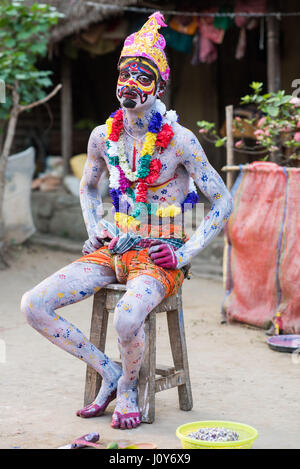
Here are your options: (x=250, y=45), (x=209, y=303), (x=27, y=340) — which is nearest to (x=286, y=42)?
(x=250, y=45)

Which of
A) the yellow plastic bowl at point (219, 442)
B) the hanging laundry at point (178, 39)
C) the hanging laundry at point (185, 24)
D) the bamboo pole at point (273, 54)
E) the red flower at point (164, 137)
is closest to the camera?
the yellow plastic bowl at point (219, 442)

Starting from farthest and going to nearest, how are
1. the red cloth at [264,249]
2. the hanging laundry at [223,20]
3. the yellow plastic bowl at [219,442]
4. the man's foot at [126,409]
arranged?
1. the hanging laundry at [223,20]
2. the red cloth at [264,249]
3. the man's foot at [126,409]
4. the yellow plastic bowl at [219,442]

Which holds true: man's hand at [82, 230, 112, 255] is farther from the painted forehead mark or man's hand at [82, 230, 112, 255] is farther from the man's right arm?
the painted forehead mark

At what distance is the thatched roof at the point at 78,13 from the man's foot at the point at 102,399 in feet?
19.8

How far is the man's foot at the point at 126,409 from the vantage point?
3510 millimetres

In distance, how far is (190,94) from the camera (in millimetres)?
11438

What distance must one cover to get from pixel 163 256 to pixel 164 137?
61 centimetres

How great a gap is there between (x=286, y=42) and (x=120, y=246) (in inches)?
288

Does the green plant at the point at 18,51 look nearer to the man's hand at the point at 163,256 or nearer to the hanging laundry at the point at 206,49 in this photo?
the hanging laundry at the point at 206,49

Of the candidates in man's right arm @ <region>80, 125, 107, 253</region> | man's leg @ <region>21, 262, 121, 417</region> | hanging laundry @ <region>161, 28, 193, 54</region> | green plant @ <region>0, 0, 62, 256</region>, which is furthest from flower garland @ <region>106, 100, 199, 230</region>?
hanging laundry @ <region>161, 28, 193, 54</region>

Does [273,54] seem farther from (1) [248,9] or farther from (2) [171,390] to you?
(2) [171,390]

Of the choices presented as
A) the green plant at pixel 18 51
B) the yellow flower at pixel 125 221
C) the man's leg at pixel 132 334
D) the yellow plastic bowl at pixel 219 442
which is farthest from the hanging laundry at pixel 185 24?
the yellow plastic bowl at pixel 219 442

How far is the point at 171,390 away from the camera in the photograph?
4.38 metres
